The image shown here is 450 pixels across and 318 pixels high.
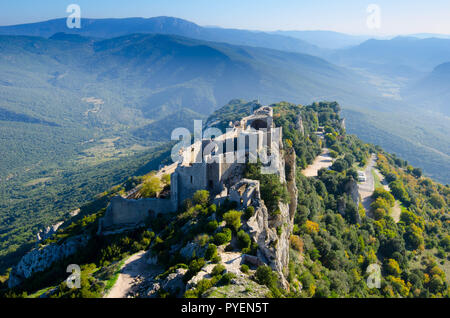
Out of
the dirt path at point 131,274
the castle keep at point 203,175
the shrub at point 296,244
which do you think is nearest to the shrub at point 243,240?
the castle keep at point 203,175

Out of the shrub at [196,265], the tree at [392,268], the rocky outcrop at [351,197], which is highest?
the shrub at [196,265]

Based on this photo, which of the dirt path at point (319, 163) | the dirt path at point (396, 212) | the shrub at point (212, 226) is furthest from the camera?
the dirt path at point (319, 163)

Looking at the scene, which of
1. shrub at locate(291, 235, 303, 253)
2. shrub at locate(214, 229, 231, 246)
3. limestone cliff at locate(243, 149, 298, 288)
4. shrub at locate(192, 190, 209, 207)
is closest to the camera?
limestone cliff at locate(243, 149, 298, 288)

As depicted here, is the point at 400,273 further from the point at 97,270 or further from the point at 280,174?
the point at 97,270

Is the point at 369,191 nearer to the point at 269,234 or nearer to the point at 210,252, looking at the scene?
the point at 269,234

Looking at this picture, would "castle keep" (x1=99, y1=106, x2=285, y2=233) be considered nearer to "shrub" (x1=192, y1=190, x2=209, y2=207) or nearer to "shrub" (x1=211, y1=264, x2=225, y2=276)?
"shrub" (x1=192, y1=190, x2=209, y2=207)

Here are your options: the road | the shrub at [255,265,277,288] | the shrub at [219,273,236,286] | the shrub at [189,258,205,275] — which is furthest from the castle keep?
the road

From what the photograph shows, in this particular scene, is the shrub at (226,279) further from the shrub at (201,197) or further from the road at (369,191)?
the road at (369,191)
